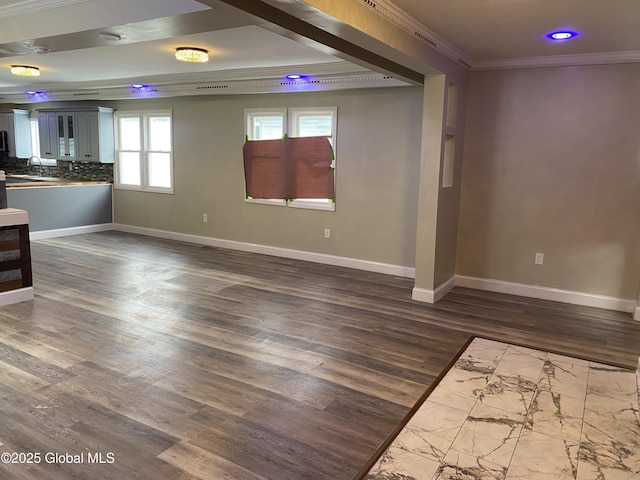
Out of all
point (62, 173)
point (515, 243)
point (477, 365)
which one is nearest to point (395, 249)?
point (515, 243)

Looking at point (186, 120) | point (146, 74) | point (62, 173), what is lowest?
point (62, 173)

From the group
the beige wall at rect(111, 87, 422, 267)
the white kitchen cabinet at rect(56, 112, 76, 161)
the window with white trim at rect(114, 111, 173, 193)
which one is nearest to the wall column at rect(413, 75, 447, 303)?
the beige wall at rect(111, 87, 422, 267)

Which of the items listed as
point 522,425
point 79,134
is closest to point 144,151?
point 79,134

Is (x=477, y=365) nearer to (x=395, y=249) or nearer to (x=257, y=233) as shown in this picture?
(x=395, y=249)

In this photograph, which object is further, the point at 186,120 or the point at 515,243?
the point at 186,120

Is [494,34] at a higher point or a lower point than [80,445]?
higher

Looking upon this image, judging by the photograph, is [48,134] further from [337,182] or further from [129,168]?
[337,182]

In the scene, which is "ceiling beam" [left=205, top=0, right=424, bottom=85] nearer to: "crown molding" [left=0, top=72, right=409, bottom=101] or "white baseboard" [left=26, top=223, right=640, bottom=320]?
"crown molding" [left=0, top=72, right=409, bottom=101]

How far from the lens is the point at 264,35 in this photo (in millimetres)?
4305

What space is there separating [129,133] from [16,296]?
4516 mm

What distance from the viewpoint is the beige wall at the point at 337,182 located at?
575 centimetres

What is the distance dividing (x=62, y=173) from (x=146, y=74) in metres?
3.91

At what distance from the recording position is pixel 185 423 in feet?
8.62

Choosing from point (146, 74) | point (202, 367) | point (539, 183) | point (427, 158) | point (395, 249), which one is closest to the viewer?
point (202, 367)
